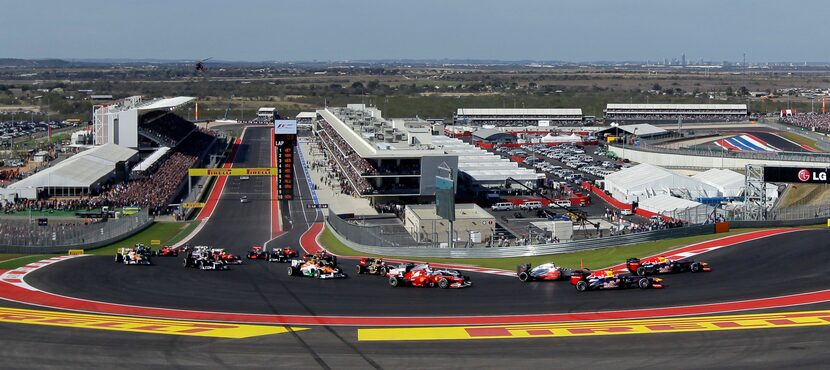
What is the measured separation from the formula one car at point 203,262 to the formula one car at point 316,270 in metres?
3.87

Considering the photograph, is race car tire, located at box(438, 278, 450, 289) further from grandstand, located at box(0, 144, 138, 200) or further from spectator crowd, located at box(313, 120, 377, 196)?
grandstand, located at box(0, 144, 138, 200)

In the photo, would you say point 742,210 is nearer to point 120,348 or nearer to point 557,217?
point 557,217

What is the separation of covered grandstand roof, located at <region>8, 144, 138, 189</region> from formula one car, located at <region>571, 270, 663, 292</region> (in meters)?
50.7

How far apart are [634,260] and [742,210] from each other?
64.3ft

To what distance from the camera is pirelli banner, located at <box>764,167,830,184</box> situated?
49.8 metres

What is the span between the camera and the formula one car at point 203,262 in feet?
128

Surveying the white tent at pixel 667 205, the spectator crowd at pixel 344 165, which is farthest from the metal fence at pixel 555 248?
the spectator crowd at pixel 344 165

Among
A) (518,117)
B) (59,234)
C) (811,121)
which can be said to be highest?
(811,121)

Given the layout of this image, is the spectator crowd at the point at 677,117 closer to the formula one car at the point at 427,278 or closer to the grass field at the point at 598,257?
the grass field at the point at 598,257

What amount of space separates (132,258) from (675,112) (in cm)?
15664

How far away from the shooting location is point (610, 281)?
104 feet

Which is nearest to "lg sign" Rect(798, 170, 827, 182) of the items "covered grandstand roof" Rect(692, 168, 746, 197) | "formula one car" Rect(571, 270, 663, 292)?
"covered grandstand roof" Rect(692, 168, 746, 197)

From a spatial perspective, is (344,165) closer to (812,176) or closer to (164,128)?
(164,128)

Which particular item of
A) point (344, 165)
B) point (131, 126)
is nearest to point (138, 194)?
point (344, 165)
